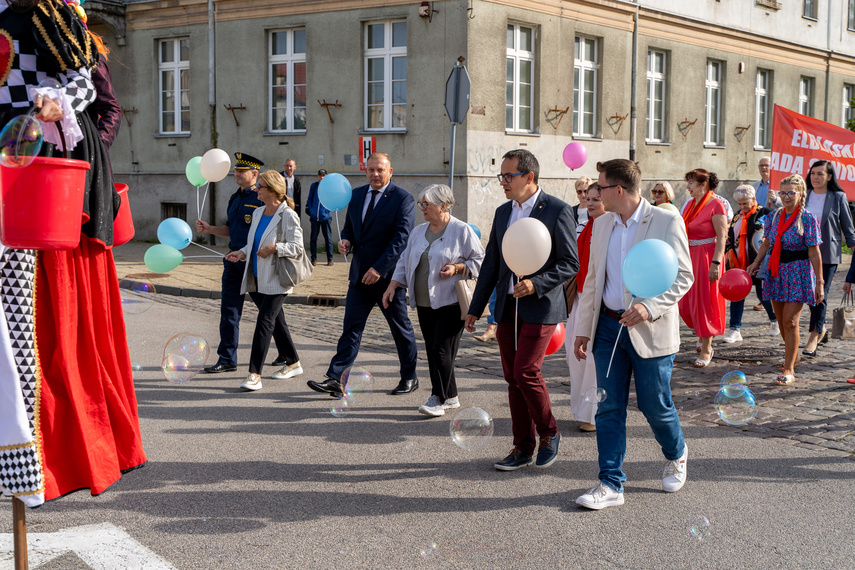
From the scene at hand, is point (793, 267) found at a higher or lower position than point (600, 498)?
higher

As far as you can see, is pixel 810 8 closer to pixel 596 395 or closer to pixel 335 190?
pixel 335 190

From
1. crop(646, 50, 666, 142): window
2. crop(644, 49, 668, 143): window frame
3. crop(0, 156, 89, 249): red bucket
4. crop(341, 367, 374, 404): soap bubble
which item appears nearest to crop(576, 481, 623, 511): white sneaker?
crop(341, 367, 374, 404): soap bubble

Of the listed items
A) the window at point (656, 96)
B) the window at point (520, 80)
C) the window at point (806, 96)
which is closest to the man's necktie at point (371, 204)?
the window at point (520, 80)

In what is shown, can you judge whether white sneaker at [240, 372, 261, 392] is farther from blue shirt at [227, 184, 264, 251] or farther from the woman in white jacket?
blue shirt at [227, 184, 264, 251]

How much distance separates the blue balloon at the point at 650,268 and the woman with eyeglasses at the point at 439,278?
219cm

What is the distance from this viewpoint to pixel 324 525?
4.41 metres

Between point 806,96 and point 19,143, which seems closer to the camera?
point 19,143

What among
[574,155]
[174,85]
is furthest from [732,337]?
[174,85]

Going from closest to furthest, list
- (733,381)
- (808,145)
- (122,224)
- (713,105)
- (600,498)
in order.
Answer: (122,224) → (600,498) → (733,381) → (808,145) → (713,105)

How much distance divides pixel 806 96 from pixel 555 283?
2812 cm

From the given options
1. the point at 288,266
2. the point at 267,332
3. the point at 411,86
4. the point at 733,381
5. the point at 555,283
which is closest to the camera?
the point at 555,283

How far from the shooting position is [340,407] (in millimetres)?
6938

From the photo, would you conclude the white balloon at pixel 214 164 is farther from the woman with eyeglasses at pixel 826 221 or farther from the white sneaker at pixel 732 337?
the woman with eyeglasses at pixel 826 221

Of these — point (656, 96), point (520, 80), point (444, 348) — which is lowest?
point (444, 348)
